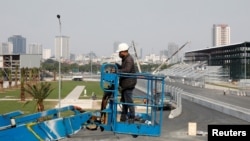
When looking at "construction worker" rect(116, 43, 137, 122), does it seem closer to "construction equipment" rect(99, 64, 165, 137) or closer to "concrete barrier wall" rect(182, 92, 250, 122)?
"construction equipment" rect(99, 64, 165, 137)

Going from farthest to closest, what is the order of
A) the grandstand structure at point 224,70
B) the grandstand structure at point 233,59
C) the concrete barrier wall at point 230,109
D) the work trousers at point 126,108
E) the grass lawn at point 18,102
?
1. the grandstand structure at point 233,59
2. the grandstand structure at point 224,70
3. the grass lawn at point 18,102
4. the concrete barrier wall at point 230,109
5. the work trousers at point 126,108

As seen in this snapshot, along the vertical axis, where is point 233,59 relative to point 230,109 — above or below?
above

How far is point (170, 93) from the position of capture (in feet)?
129

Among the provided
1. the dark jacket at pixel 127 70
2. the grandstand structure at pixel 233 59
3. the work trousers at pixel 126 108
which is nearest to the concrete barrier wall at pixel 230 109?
the work trousers at pixel 126 108

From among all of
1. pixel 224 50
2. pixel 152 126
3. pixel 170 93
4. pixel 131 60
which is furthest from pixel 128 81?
pixel 224 50

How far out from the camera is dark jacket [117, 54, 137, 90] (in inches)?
332

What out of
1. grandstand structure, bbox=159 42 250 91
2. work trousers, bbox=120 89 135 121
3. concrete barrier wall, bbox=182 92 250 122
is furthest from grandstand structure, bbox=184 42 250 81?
work trousers, bbox=120 89 135 121

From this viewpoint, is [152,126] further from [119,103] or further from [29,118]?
[29,118]

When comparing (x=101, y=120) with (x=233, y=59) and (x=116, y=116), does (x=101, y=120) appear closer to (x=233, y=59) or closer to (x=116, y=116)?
(x=116, y=116)

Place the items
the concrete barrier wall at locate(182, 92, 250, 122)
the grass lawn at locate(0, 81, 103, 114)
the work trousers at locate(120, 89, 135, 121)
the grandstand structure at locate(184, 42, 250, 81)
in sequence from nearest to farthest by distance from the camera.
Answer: the work trousers at locate(120, 89, 135, 121), the concrete barrier wall at locate(182, 92, 250, 122), the grass lawn at locate(0, 81, 103, 114), the grandstand structure at locate(184, 42, 250, 81)

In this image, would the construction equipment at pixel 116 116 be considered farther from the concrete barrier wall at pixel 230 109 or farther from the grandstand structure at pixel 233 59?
the grandstand structure at pixel 233 59

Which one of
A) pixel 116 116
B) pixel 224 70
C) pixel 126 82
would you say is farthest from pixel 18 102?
pixel 224 70

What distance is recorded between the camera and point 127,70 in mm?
8445

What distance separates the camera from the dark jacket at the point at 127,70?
332 inches
